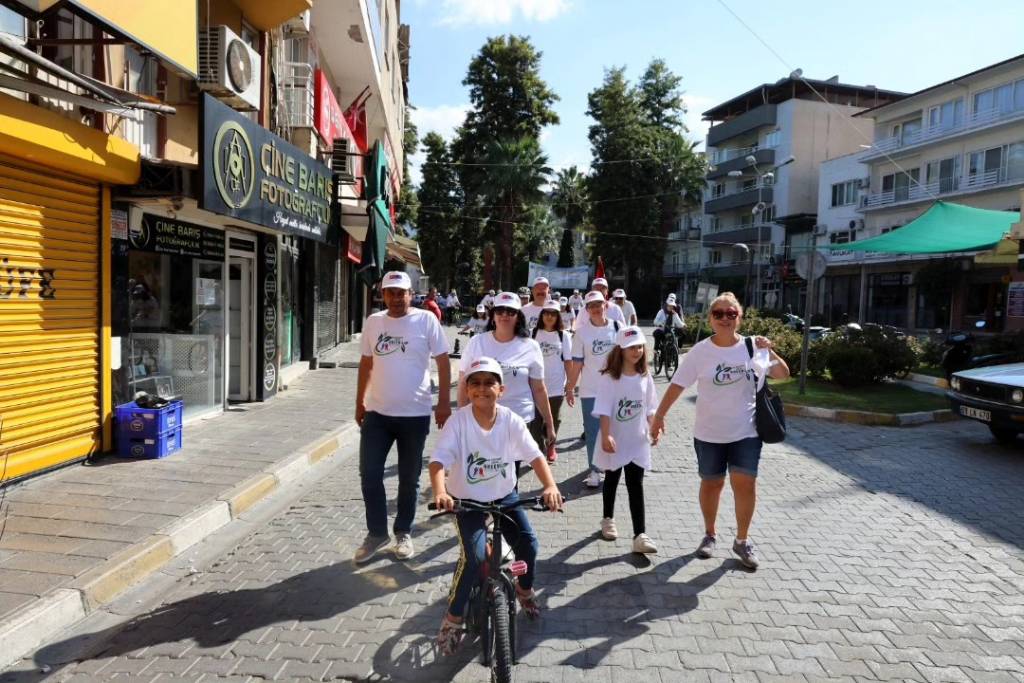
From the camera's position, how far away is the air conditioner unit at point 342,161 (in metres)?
13.7

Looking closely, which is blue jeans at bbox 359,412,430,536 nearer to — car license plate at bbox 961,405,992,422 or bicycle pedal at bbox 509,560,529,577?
bicycle pedal at bbox 509,560,529,577

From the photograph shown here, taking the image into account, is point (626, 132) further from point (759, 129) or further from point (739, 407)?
point (739, 407)

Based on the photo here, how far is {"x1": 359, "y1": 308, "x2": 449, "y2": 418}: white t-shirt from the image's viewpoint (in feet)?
15.8

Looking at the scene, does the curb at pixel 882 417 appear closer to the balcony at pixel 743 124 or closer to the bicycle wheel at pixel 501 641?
the bicycle wheel at pixel 501 641

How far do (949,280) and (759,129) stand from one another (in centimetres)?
2394

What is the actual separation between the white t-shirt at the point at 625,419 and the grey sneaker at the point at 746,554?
31.7 inches

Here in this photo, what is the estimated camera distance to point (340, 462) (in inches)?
318

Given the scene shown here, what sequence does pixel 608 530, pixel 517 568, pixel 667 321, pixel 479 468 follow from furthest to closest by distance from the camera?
pixel 667 321, pixel 608 530, pixel 479 468, pixel 517 568

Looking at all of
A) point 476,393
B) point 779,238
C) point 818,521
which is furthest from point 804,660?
point 779,238

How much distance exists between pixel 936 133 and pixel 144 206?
39.2 meters

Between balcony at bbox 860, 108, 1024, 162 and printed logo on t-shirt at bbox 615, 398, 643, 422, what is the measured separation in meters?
33.1

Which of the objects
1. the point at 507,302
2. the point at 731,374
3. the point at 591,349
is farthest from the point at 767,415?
the point at 591,349

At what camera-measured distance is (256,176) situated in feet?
28.9

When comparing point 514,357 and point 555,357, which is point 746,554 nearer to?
point 514,357
